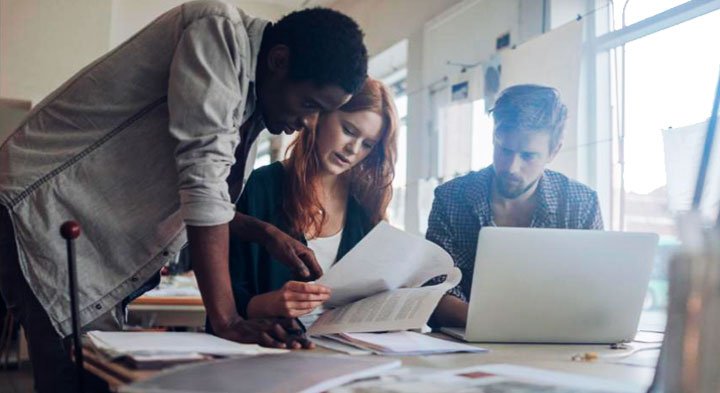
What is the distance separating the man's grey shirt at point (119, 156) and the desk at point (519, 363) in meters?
0.31

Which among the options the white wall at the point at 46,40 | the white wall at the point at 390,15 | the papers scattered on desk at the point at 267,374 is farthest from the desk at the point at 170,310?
the white wall at the point at 46,40

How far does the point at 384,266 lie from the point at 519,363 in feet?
1.00

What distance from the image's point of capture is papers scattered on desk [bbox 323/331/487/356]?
Answer: 3.46ft

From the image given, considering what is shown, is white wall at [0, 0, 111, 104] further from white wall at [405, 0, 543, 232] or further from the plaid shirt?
the plaid shirt

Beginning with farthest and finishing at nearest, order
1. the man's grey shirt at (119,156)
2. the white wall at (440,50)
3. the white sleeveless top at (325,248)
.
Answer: the white wall at (440,50) < the white sleeveless top at (325,248) < the man's grey shirt at (119,156)

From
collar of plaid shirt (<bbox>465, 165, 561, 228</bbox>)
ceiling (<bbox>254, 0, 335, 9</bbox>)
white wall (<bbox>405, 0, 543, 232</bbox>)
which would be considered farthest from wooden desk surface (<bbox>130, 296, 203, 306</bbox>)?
ceiling (<bbox>254, 0, 335, 9</bbox>)

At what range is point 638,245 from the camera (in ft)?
4.09

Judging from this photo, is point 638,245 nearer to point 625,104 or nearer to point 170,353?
point 170,353

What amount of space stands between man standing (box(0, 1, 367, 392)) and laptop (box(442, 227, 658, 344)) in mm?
330

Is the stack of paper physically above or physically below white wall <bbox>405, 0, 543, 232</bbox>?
below

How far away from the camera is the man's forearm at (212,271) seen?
3.46 feet

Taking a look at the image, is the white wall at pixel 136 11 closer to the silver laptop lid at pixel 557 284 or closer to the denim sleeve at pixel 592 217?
the denim sleeve at pixel 592 217

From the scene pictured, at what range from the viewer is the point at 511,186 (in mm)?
1790

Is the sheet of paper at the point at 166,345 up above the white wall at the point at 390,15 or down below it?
below
